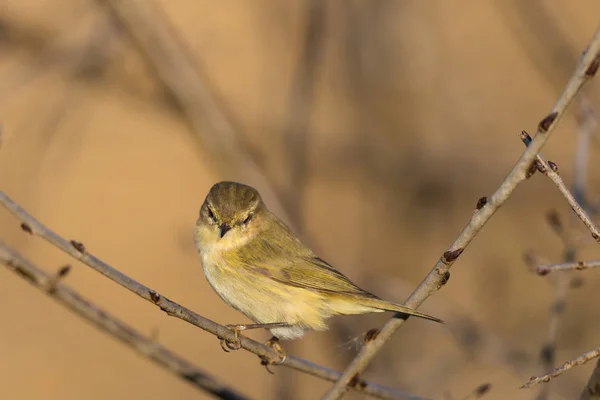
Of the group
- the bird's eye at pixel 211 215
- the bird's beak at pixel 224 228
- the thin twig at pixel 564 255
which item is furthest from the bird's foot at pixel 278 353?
the thin twig at pixel 564 255

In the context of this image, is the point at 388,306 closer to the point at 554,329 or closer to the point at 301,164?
the point at 554,329

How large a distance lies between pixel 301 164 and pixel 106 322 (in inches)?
110

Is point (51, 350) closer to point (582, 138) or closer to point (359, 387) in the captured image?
point (359, 387)

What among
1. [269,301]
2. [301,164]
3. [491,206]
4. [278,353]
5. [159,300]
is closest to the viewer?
[491,206]

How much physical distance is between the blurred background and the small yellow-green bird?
Result: 463 millimetres

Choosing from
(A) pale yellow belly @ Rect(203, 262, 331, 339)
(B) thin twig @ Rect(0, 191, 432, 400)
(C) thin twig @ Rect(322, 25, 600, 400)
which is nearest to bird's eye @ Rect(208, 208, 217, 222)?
(A) pale yellow belly @ Rect(203, 262, 331, 339)

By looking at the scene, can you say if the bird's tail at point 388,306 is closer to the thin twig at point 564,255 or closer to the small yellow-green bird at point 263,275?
the small yellow-green bird at point 263,275

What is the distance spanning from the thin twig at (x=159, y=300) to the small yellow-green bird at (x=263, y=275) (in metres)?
0.72

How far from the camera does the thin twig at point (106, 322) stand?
3.10 m

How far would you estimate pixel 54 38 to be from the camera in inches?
246

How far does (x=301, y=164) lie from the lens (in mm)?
6133

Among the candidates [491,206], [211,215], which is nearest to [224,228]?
[211,215]

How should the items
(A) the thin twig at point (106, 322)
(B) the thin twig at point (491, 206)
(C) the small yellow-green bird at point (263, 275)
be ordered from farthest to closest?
(C) the small yellow-green bird at point (263, 275), (A) the thin twig at point (106, 322), (B) the thin twig at point (491, 206)

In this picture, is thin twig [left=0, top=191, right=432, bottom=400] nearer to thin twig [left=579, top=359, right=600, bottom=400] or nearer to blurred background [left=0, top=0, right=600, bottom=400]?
thin twig [left=579, top=359, right=600, bottom=400]
